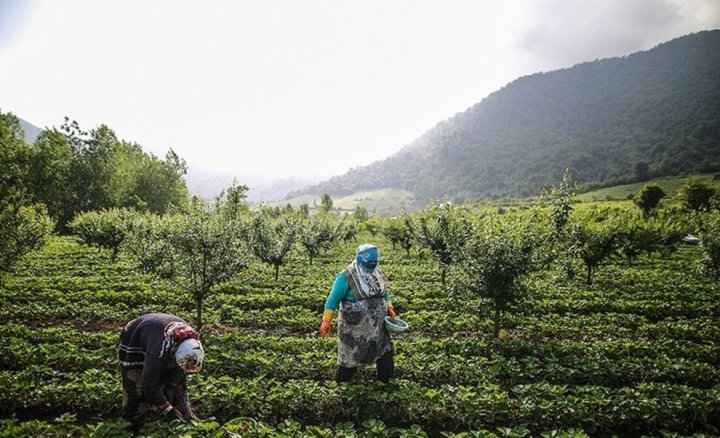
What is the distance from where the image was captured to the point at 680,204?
53.4 metres

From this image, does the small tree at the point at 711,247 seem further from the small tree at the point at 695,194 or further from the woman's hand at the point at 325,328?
the small tree at the point at 695,194

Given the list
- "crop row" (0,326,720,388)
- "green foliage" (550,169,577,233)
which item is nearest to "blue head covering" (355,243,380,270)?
"crop row" (0,326,720,388)

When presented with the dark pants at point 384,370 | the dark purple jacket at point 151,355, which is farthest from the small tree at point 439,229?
the dark purple jacket at point 151,355

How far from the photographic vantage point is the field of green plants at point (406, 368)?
5590 mm

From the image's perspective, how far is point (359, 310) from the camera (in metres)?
5.70

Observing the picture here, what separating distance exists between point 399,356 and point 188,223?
671cm

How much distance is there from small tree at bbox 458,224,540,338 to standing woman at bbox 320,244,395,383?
434cm

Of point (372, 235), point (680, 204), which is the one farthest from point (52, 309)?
point (680, 204)

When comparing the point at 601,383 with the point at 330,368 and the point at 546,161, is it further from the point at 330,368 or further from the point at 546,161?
the point at 546,161

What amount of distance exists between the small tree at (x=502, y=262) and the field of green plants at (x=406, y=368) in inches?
16.2

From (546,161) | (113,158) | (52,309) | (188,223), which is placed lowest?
(52,309)

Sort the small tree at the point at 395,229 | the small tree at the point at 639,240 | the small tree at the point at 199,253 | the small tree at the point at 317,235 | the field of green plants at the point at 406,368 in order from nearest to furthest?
the field of green plants at the point at 406,368, the small tree at the point at 199,253, the small tree at the point at 639,240, the small tree at the point at 317,235, the small tree at the point at 395,229

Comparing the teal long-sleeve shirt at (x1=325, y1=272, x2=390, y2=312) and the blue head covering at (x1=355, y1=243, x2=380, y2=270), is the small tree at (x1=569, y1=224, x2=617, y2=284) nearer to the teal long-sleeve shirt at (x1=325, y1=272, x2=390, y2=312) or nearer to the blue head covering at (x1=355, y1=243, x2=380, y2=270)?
Result: the blue head covering at (x1=355, y1=243, x2=380, y2=270)

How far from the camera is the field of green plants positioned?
220 inches
